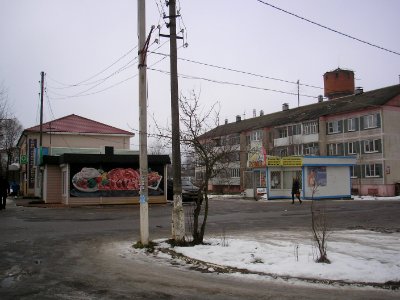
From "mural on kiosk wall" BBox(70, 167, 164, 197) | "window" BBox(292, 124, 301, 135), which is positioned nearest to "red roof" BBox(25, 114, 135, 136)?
"mural on kiosk wall" BBox(70, 167, 164, 197)

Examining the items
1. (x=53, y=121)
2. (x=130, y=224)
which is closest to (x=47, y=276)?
(x=130, y=224)

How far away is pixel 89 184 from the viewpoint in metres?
30.6

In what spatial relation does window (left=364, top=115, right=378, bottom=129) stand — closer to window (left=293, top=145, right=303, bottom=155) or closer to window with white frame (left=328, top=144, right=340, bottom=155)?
window with white frame (left=328, top=144, right=340, bottom=155)

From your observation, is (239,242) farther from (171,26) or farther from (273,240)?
(171,26)

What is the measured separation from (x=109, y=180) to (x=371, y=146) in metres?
28.2

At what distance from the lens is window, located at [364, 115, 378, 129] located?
149 ft

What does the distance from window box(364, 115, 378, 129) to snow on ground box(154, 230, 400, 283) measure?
34222mm

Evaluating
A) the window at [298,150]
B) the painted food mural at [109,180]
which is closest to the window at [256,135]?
the window at [298,150]

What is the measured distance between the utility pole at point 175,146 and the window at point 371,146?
37.8 m

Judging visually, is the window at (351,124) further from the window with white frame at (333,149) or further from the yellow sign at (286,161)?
the yellow sign at (286,161)

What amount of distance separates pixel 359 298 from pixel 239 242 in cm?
532

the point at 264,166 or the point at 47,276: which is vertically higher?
the point at 264,166

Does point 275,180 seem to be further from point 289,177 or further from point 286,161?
point 286,161

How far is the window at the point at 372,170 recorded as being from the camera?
1769 inches
